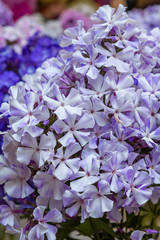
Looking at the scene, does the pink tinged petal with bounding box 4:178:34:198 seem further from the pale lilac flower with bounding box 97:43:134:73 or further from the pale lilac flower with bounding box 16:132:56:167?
the pale lilac flower with bounding box 97:43:134:73

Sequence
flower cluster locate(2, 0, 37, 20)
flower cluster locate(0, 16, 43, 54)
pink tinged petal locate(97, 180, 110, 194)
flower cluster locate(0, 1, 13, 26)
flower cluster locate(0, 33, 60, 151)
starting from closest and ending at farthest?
1. pink tinged petal locate(97, 180, 110, 194)
2. flower cluster locate(0, 33, 60, 151)
3. flower cluster locate(0, 16, 43, 54)
4. flower cluster locate(0, 1, 13, 26)
5. flower cluster locate(2, 0, 37, 20)

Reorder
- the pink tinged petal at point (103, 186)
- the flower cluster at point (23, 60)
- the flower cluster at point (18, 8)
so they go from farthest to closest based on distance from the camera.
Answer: the flower cluster at point (18, 8) → the flower cluster at point (23, 60) → the pink tinged petal at point (103, 186)

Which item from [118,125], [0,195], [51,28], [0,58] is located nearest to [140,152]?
[118,125]

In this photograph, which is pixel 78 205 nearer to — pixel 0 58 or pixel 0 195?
pixel 0 195

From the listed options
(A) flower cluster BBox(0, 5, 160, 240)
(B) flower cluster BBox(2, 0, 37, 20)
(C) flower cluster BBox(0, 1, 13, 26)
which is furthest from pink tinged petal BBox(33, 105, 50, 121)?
(B) flower cluster BBox(2, 0, 37, 20)

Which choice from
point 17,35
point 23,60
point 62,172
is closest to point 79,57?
point 62,172

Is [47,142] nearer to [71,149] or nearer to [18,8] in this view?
[71,149]

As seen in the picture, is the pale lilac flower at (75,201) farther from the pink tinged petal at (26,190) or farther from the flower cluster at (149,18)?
the flower cluster at (149,18)

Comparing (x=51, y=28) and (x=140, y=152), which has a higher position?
(x=140, y=152)

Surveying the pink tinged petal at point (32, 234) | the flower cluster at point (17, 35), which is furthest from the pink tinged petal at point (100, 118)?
the flower cluster at point (17, 35)
